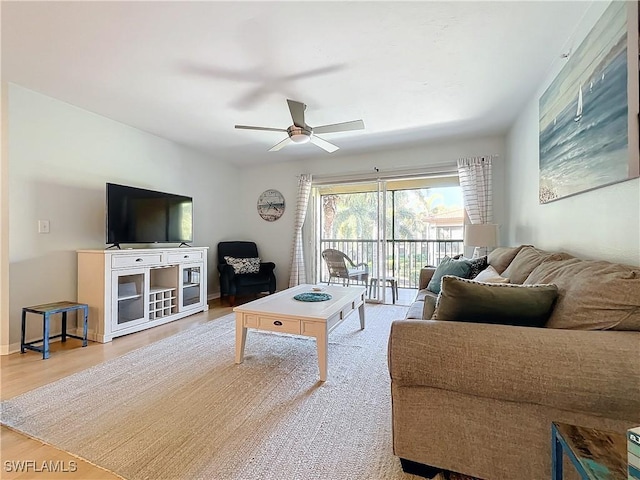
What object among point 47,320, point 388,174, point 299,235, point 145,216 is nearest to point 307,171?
point 299,235

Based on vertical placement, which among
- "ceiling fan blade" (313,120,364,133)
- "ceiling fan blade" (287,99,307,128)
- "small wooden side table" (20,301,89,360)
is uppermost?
"ceiling fan blade" (287,99,307,128)

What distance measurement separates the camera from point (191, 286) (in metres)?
3.74

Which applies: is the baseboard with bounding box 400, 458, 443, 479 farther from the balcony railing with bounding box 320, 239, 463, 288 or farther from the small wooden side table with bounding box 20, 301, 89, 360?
the balcony railing with bounding box 320, 239, 463, 288

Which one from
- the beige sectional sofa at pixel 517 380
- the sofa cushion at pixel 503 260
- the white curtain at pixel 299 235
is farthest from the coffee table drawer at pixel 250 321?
the white curtain at pixel 299 235

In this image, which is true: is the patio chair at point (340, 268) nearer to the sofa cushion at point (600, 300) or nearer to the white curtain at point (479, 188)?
the white curtain at point (479, 188)

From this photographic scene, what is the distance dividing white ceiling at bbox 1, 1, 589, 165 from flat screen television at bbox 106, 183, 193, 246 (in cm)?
84

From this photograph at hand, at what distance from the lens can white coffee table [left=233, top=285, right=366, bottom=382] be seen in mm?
1989

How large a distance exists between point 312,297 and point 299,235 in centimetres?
237

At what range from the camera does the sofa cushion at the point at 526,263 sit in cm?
173

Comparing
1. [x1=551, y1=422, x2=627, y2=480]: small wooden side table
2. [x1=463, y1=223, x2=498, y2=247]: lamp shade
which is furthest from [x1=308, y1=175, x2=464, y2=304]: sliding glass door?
[x1=551, y1=422, x2=627, y2=480]: small wooden side table

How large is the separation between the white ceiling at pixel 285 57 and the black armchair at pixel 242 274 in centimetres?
211

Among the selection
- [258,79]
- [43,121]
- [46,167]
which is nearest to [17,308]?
[46,167]

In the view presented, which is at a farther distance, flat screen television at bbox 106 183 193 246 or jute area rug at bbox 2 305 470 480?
flat screen television at bbox 106 183 193 246

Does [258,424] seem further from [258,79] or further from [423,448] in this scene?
[258,79]
